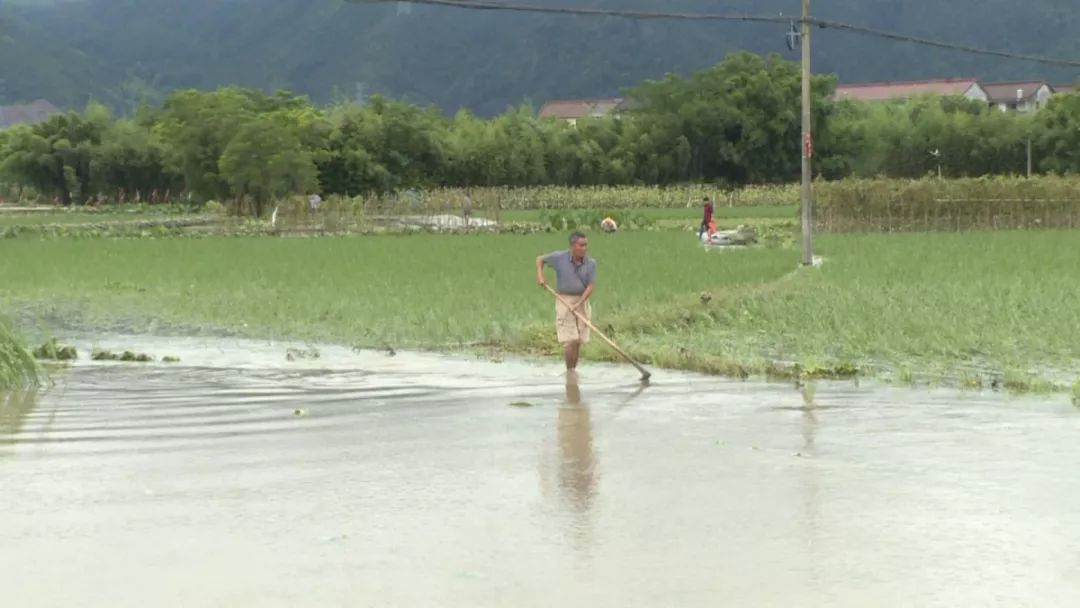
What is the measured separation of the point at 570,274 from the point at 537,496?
6121mm

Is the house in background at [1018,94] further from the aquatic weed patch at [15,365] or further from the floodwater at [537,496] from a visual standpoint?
the floodwater at [537,496]

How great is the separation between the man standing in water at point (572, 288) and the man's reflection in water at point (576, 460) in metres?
1.29

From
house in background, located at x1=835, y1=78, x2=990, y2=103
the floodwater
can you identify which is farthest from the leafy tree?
house in background, located at x1=835, y1=78, x2=990, y2=103

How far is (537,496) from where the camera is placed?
28.5 feet

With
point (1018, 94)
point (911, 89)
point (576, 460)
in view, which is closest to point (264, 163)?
point (576, 460)

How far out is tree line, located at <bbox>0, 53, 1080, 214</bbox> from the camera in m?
81.4

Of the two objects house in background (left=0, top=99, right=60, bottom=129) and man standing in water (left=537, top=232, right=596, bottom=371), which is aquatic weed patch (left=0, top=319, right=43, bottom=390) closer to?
man standing in water (left=537, top=232, right=596, bottom=371)

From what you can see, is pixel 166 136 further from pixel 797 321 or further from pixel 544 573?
pixel 544 573

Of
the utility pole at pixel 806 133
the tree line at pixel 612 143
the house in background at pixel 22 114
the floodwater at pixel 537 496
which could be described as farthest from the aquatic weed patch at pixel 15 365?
the house in background at pixel 22 114

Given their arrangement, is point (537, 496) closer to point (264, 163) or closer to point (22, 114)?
point (264, 163)

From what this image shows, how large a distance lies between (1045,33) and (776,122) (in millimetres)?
123780

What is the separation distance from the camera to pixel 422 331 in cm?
1838

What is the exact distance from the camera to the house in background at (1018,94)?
13912cm

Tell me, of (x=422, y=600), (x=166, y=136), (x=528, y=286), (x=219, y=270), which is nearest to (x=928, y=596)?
(x=422, y=600)
